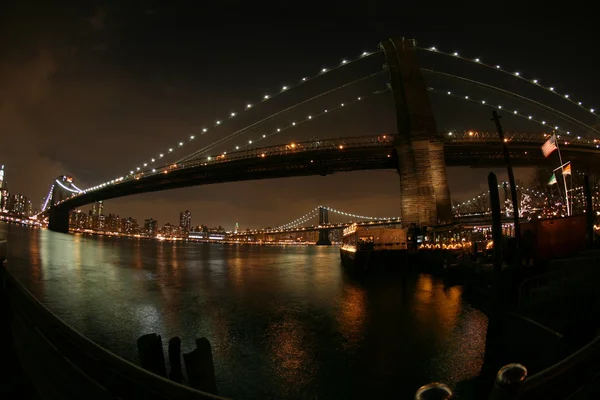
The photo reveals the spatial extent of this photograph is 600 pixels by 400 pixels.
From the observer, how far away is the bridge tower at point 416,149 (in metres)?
32.0

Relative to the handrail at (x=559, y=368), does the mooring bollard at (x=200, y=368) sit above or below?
below

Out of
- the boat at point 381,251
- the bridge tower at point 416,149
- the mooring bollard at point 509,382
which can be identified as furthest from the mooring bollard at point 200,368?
the bridge tower at point 416,149

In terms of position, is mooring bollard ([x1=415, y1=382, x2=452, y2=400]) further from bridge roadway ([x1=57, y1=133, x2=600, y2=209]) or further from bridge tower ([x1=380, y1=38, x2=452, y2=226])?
bridge roadway ([x1=57, y1=133, x2=600, y2=209])

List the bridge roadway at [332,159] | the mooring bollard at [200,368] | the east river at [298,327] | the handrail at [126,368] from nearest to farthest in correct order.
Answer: the handrail at [126,368] → the mooring bollard at [200,368] → the east river at [298,327] → the bridge roadway at [332,159]

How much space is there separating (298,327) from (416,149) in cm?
2577

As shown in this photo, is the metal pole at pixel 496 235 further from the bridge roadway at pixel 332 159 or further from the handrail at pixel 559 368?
the bridge roadway at pixel 332 159

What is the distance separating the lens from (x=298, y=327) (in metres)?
11.9

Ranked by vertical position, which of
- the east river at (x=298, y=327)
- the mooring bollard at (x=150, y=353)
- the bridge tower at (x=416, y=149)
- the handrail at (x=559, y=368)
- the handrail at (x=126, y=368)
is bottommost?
the east river at (x=298, y=327)

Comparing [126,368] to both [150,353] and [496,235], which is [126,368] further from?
[496,235]

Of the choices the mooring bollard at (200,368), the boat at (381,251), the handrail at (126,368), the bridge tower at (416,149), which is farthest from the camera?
the bridge tower at (416,149)

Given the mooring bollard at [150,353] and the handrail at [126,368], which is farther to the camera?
the mooring bollard at [150,353]

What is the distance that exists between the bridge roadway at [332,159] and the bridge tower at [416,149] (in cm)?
337

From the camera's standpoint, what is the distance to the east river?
24.8 feet

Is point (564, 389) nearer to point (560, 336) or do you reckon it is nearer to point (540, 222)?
point (560, 336)
